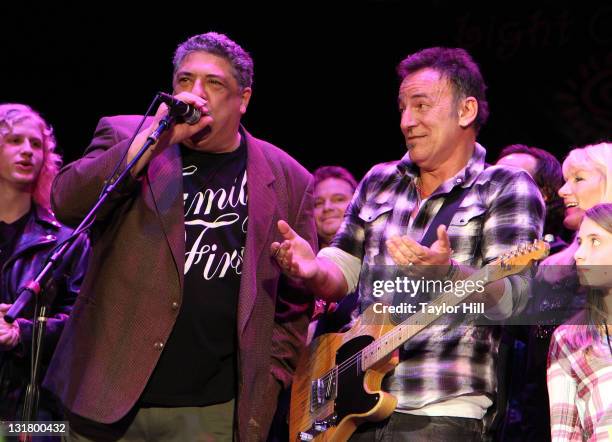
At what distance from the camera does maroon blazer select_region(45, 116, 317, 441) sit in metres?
2.88

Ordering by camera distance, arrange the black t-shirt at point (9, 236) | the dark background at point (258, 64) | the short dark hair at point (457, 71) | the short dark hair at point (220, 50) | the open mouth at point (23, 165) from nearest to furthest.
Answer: the short dark hair at point (457, 71), the short dark hair at point (220, 50), the black t-shirt at point (9, 236), the open mouth at point (23, 165), the dark background at point (258, 64)

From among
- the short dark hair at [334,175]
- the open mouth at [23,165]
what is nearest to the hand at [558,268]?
the short dark hair at [334,175]

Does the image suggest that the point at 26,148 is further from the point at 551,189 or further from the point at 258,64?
the point at 551,189

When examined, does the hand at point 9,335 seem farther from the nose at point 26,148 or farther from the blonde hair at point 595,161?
the blonde hair at point 595,161

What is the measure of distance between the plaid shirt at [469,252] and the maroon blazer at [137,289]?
1.41 feet

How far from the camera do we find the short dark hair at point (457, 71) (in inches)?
125

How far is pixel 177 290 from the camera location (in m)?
2.93

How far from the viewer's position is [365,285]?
10.3 ft

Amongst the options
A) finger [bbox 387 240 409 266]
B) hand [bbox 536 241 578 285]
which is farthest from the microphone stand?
hand [bbox 536 241 578 285]

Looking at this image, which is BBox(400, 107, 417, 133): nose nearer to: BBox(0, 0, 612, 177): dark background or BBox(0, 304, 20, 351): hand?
BBox(0, 304, 20, 351): hand

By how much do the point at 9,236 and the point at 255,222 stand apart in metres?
1.61

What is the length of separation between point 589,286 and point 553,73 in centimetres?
248

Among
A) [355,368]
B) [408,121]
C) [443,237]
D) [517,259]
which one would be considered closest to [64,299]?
[355,368]

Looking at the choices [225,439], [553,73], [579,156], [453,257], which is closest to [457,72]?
[579,156]
